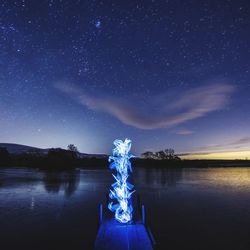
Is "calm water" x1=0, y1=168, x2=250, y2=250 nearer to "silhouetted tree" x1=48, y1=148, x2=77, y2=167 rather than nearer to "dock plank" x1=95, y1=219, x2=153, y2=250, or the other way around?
"dock plank" x1=95, y1=219, x2=153, y2=250

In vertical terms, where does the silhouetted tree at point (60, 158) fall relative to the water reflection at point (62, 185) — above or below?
above

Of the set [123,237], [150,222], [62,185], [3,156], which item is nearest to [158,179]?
[62,185]

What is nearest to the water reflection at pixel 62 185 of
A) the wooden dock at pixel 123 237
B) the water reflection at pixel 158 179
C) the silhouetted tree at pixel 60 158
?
the water reflection at pixel 158 179

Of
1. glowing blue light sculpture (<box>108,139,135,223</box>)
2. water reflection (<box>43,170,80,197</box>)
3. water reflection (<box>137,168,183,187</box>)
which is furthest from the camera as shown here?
water reflection (<box>137,168,183,187</box>)

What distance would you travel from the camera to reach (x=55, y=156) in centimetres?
15388

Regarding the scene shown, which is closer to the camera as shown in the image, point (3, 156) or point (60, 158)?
point (60, 158)

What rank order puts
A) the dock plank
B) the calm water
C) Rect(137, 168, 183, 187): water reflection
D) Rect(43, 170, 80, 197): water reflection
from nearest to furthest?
the dock plank → the calm water → Rect(43, 170, 80, 197): water reflection → Rect(137, 168, 183, 187): water reflection

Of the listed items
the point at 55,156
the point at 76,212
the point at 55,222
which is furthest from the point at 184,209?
the point at 55,156

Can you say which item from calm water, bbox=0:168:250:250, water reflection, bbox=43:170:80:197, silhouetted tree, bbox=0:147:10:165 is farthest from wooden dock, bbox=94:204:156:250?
silhouetted tree, bbox=0:147:10:165

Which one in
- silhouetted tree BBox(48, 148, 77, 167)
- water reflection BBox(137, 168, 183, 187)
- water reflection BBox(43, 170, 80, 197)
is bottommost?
water reflection BBox(43, 170, 80, 197)

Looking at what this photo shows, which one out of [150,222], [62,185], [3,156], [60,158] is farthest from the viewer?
[3,156]

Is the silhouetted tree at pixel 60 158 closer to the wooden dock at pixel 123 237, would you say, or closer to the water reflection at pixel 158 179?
the water reflection at pixel 158 179

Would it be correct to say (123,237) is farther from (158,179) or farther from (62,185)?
(158,179)

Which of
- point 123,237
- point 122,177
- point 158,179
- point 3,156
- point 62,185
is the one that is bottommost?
point 123,237
